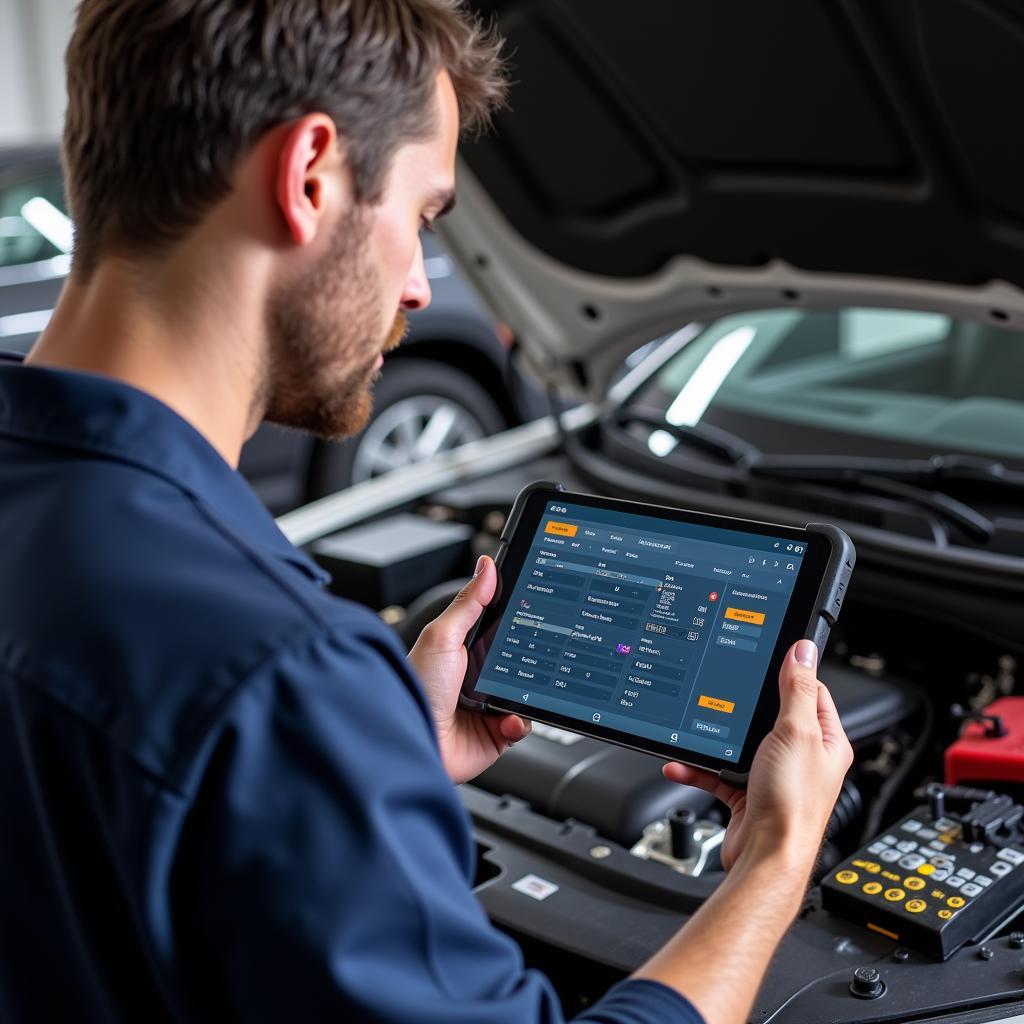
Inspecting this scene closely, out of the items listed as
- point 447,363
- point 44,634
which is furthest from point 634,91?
point 447,363

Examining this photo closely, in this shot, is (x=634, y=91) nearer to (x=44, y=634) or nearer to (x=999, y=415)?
(x=999, y=415)

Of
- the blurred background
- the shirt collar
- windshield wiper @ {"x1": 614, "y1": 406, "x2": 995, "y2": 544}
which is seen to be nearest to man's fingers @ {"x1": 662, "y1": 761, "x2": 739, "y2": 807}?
the shirt collar

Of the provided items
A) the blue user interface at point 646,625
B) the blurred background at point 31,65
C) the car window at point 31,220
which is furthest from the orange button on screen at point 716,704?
the blurred background at point 31,65

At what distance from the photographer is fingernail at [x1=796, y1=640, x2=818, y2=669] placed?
46.0 inches

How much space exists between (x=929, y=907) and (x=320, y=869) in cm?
80

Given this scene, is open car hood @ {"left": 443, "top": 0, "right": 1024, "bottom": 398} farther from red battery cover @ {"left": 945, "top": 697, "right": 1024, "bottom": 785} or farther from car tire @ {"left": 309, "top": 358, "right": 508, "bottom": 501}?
car tire @ {"left": 309, "top": 358, "right": 508, "bottom": 501}

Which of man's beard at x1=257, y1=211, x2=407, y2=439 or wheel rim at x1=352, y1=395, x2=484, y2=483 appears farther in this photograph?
wheel rim at x1=352, y1=395, x2=484, y2=483

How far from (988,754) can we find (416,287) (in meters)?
0.89

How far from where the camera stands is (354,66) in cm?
93

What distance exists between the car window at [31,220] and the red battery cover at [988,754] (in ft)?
10.8

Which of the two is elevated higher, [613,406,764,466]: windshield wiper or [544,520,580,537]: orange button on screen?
[544,520,580,537]: orange button on screen

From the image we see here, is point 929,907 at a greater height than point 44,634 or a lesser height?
lesser

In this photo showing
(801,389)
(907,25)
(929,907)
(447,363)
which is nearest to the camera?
(929,907)

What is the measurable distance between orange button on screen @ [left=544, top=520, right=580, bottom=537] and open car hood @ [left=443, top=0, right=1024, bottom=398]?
28.7 inches
